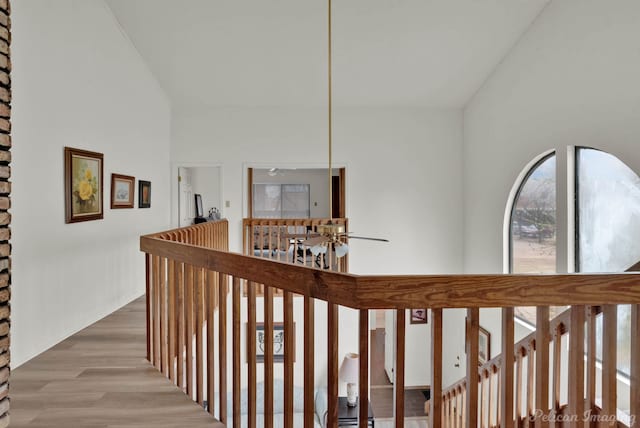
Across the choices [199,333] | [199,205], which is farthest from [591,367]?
[199,205]

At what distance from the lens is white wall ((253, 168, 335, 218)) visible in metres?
11.4

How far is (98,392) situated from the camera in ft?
7.80

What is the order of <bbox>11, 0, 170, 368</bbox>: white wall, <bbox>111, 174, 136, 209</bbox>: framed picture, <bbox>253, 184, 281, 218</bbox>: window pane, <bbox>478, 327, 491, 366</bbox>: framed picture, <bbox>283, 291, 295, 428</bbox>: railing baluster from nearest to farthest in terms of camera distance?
<bbox>283, 291, 295, 428</bbox>: railing baluster, <bbox>11, 0, 170, 368</bbox>: white wall, <bbox>111, 174, 136, 209</bbox>: framed picture, <bbox>478, 327, 491, 366</bbox>: framed picture, <bbox>253, 184, 281, 218</bbox>: window pane

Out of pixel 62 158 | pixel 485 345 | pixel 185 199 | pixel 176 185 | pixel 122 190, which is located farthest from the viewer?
pixel 185 199

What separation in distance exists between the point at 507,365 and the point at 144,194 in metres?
5.01

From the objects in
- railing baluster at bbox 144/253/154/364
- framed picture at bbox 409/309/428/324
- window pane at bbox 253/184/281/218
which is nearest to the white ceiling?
railing baluster at bbox 144/253/154/364

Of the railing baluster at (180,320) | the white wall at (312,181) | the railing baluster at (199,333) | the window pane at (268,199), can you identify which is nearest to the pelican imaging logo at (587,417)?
the railing baluster at (199,333)

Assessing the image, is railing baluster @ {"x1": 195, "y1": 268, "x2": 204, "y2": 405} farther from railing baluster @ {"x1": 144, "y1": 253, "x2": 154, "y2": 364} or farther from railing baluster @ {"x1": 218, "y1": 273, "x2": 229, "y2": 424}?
railing baluster @ {"x1": 144, "y1": 253, "x2": 154, "y2": 364}

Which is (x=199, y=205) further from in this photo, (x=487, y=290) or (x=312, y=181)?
(x=487, y=290)

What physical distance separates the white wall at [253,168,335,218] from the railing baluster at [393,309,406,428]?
397 inches

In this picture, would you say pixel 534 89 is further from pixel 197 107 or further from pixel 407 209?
pixel 197 107

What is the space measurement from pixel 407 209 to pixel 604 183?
3.10 meters

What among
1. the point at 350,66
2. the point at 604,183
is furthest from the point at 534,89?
the point at 350,66

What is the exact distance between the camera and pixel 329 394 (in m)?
1.45
